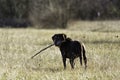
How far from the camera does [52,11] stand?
42.4m

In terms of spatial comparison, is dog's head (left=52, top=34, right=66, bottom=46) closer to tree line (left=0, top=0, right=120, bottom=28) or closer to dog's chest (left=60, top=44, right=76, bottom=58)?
dog's chest (left=60, top=44, right=76, bottom=58)

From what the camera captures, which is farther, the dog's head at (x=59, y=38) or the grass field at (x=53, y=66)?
the dog's head at (x=59, y=38)

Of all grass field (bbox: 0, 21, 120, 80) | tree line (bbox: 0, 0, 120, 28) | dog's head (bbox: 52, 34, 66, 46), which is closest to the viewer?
grass field (bbox: 0, 21, 120, 80)

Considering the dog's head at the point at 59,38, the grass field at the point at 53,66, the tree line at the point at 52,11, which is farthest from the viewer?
the tree line at the point at 52,11

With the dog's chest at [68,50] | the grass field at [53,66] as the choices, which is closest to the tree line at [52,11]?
the grass field at [53,66]

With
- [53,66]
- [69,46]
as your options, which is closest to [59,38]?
[69,46]

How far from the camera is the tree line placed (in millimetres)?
42625

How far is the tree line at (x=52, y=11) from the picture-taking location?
4262 cm

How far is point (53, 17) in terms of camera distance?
42.5 m

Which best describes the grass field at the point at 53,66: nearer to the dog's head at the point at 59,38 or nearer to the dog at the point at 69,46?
the dog at the point at 69,46

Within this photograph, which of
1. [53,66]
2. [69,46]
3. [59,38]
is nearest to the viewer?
[59,38]

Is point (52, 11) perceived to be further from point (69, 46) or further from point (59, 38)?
point (59, 38)

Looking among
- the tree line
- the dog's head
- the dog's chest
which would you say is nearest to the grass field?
the dog's chest

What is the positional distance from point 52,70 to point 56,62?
1.41 meters
